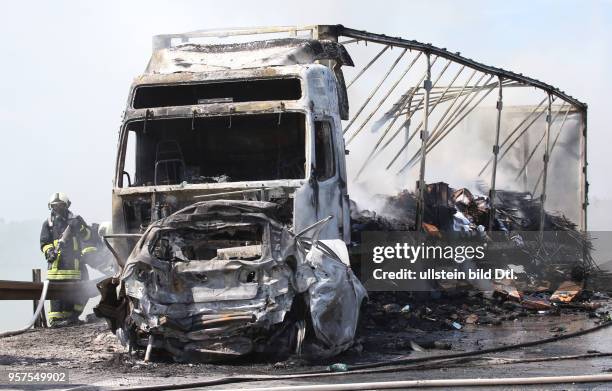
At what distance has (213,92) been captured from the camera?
997 centimetres

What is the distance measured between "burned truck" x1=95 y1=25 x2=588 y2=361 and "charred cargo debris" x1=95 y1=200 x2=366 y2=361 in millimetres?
12

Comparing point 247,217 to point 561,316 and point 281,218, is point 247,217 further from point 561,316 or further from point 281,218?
point 561,316

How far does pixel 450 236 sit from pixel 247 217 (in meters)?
5.91

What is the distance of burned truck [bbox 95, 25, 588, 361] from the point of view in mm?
7641

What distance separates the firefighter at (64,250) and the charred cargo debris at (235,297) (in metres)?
3.87

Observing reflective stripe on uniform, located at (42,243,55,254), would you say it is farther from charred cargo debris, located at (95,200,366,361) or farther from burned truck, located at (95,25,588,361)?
charred cargo debris, located at (95,200,366,361)

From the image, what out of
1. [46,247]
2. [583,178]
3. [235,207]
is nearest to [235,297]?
[235,207]

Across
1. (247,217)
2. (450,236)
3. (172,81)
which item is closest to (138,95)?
(172,81)

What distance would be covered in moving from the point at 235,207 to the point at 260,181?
1219 millimetres

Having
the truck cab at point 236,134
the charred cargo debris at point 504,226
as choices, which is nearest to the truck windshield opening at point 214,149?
the truck cab at point 236,134

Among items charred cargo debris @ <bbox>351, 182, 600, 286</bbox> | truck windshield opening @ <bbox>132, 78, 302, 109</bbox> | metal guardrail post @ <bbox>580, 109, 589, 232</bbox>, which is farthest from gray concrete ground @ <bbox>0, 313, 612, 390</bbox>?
metal guardrail post @ <bbox>580, 109, 589, 232</bbox>

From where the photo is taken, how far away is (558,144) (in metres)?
17.2

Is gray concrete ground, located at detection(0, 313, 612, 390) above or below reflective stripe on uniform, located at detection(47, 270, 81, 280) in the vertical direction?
below

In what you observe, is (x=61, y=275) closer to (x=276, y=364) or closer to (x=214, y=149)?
(x=214, y=149)
